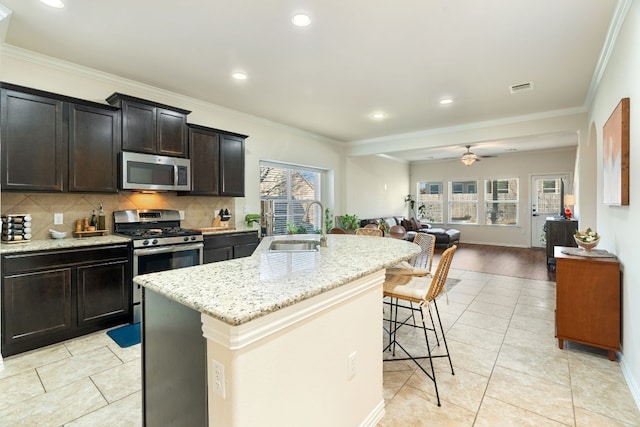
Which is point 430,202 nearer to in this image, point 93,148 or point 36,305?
point 93,148

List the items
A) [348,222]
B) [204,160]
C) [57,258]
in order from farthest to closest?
1. [348,222]
2. [204,160]
3. [57,258]

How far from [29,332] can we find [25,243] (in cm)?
78

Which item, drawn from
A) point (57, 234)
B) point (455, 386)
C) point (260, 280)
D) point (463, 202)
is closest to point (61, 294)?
point (57, 234)

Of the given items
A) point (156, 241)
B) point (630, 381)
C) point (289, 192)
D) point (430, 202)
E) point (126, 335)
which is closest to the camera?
point (630, 381)

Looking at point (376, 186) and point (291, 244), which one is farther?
point (376, 186)

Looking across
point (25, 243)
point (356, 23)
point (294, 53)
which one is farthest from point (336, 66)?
Result: point (25, 243)

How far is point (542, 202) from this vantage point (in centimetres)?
856

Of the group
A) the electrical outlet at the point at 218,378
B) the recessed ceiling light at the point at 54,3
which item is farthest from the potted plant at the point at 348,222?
the electrical outlet at the point at 218,378

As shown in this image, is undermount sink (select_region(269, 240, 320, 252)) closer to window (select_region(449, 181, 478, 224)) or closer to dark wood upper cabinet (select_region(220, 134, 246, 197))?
dark wood upper cabinet (select_region(220, 134, 246, 197))

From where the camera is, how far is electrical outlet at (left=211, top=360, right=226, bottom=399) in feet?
3.39

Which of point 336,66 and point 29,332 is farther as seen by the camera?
point 336,66

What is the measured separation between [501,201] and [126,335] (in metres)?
9.61

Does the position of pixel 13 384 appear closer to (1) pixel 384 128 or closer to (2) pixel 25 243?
(2) pixel 25 243

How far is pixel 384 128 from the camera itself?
5766 millimetres
